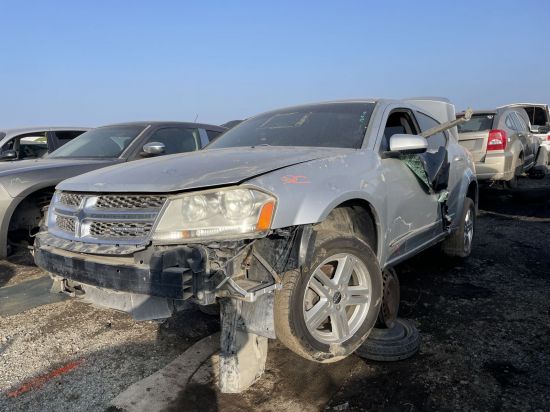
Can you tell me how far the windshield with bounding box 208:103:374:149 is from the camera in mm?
3402

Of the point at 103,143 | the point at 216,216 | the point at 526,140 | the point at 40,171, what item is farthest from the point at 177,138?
the point at 526,140

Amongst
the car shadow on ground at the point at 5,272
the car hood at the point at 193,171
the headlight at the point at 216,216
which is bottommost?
the car shadow on ground at the point at 5,272

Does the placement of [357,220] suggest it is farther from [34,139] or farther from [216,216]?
[34,139]

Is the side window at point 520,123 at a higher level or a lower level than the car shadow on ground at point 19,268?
higher

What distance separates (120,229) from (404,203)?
2105 mm

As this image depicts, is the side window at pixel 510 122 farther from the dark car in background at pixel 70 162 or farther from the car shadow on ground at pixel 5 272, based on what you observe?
the car shadow on ground at pixel 5 272

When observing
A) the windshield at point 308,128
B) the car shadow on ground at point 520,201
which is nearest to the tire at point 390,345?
the windshield at point 308,128

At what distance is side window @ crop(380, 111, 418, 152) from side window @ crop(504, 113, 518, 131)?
5.36 metres

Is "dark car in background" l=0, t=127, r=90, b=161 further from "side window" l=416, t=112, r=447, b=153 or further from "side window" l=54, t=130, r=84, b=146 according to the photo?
"side window" l=416, t=112, r=447, b=153

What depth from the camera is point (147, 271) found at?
7.27 feet

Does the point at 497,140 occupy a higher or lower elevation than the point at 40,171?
lower

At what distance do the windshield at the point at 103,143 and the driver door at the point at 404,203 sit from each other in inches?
130

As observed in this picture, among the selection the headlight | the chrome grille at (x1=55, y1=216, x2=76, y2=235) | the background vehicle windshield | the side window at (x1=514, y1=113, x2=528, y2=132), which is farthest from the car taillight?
the chrome grille at (x1=55, y1=216, x2=76, y2=235)

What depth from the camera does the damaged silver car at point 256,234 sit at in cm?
225
